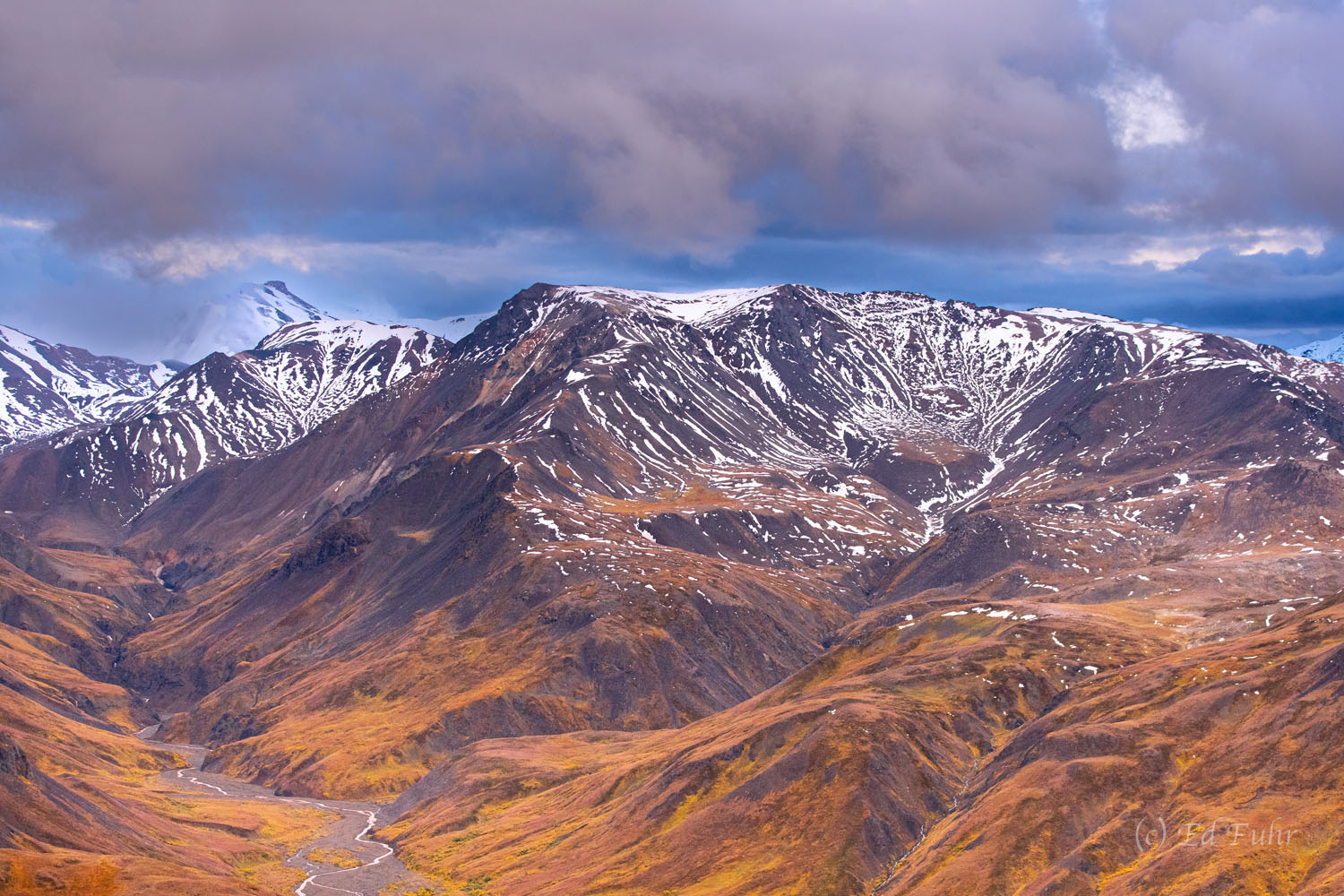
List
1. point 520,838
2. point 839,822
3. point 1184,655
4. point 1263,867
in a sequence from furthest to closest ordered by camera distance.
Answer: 1. point 520,838
2. point 1184,655
3. point 839,822
4. point 1263,867

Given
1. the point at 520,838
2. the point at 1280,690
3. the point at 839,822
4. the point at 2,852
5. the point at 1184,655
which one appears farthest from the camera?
the point at 520,838

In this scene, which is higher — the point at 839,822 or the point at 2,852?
the point at 2,852

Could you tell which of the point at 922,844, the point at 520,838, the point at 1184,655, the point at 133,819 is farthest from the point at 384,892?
the point at 1184,655

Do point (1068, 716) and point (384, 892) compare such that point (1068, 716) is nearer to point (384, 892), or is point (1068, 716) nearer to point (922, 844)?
point (922, 844)

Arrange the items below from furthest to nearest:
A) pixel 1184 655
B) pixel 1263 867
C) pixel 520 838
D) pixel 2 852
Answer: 1. pixel 520 838
2. pixel 1184 655
3. pixel 2 852
4. pixel 1263 867

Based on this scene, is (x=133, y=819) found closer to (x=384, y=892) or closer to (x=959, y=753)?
(x=384, y=892)

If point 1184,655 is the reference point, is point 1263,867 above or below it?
below

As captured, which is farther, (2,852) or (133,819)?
(133,819)

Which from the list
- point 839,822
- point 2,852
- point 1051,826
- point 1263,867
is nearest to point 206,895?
point 2,852

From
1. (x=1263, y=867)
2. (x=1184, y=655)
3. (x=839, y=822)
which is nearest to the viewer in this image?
(x=1263, y=867)
